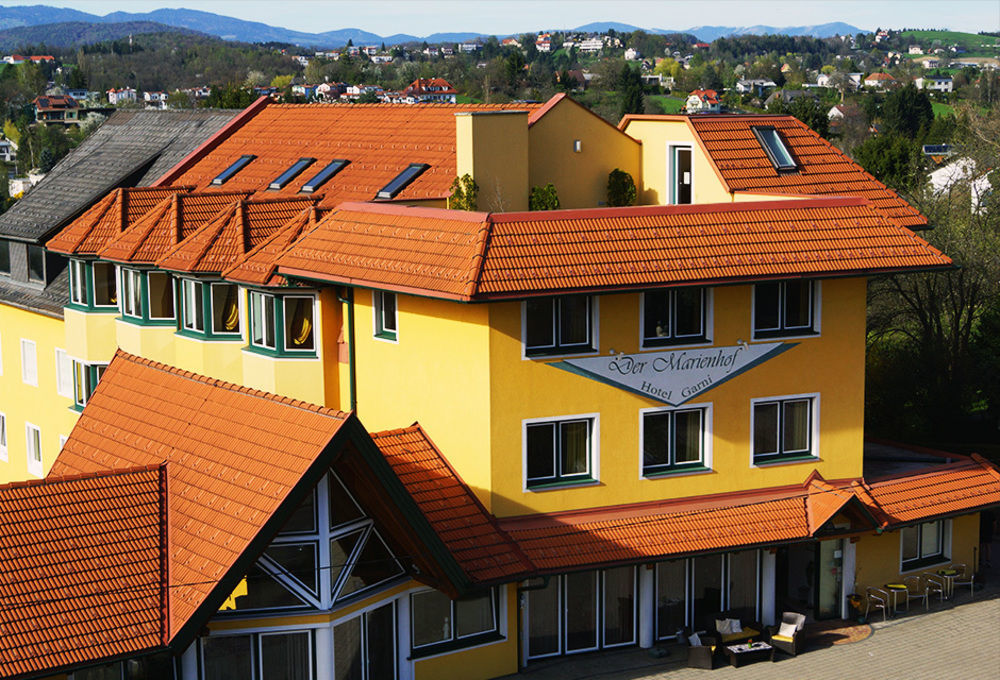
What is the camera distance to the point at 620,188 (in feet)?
125

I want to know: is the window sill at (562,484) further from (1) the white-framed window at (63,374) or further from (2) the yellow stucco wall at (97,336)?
(1) the white-framed window at (63,374)

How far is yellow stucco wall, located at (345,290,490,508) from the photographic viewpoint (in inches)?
1077

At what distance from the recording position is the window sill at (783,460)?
30031mm

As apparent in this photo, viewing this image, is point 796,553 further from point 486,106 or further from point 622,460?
point 486,106

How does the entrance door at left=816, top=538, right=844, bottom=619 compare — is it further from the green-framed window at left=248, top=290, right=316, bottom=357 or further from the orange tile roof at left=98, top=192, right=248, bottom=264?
the orange tile roof at left=98, top=192, right=248, bottom=264

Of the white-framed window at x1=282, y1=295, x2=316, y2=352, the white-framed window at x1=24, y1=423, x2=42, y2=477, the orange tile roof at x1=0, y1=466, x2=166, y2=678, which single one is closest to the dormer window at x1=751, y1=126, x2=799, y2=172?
the white-framed window at x1=282, y1=295, x2=316, y2=352

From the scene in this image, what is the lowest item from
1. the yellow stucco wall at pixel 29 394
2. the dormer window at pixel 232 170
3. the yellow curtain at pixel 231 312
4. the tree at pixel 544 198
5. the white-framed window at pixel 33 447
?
the white-framed window at pixel 33 447

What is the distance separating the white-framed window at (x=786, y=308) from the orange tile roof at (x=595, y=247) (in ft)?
3.35

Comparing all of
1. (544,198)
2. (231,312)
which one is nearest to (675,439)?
(544,198)

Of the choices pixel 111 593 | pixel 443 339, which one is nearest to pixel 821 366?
pixel 443 339

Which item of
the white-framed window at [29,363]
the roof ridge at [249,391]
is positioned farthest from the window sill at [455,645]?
the white-framed window at [29,363]

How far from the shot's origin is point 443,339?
28.0 m

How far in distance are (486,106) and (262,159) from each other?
809 centimetres

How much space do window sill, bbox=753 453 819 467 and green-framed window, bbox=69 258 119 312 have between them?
17697 mm
